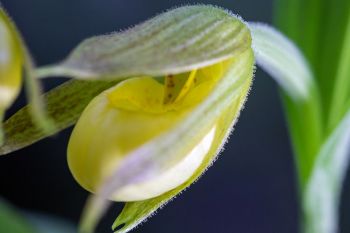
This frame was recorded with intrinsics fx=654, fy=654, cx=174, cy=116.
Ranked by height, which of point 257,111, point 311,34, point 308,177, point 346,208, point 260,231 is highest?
point 311,34

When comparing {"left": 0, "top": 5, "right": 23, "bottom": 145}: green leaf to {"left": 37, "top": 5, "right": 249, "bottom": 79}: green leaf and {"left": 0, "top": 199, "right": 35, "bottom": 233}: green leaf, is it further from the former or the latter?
{"left": 0, "top": 199, "right": 35, "bottom": 233}: green leaf

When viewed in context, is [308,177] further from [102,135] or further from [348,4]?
[102,135]

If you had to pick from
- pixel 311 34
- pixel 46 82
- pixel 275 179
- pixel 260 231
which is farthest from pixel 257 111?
pixel 311 34

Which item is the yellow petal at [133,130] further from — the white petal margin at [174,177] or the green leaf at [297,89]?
the green leaf at [297,89]

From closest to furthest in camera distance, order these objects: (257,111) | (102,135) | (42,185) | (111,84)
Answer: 1. (102,135)
2. (111,84)
3. (257,111)
4. (42,185)

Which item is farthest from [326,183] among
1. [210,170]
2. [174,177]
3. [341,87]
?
[210,170]

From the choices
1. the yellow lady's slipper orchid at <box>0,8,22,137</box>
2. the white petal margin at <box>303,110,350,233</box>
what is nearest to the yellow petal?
the yellow lady's slipper orchid at <box>0,8,22,137</box>

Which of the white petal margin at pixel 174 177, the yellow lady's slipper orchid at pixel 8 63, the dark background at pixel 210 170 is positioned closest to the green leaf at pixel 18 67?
the yellow lady's slipper orchid at pixel 8 63
